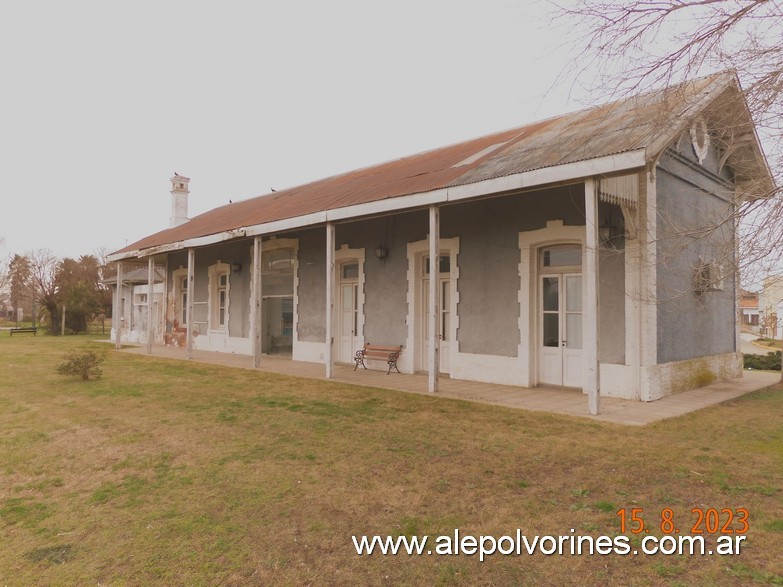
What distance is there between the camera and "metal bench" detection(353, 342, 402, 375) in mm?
9883

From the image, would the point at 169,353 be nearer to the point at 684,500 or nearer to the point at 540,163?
the point at 540,163

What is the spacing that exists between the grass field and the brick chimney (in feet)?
47.1

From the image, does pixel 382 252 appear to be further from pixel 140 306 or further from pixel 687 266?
pixel 140 306

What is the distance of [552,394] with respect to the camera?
7.48 metres

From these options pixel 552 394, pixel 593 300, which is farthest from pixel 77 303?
pixel 593 300

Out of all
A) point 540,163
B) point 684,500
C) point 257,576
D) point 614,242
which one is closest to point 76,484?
point 257,576

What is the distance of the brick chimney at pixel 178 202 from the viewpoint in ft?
65.4

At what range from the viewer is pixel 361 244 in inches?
427

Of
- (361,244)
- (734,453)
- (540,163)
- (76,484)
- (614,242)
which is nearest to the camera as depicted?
(76,484)

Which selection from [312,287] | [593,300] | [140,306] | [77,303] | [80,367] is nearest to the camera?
[593,300]

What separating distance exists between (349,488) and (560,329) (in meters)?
5.32

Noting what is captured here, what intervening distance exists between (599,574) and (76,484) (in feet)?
11.8

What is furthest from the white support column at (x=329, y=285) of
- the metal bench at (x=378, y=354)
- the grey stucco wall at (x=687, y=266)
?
the grey stucco wall at (x=687, y=266)

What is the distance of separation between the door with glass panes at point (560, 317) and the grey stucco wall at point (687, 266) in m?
1.14
